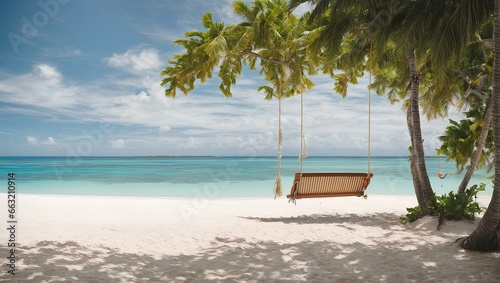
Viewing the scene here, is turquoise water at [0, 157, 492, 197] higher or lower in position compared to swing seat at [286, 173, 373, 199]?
lower

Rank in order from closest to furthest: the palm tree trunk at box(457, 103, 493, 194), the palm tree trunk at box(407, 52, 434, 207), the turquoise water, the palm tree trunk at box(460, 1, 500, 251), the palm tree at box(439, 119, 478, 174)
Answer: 1. the palm tree trunk at box(460, 1, 500, 251)
2. the palm tree trunk at box(457, 103, 493, 194)
3. the palm tree trunk at box(407, 52, 434, 207)
4. the palm tree at box(439, 119, 478, 174)
5. the turquoise water

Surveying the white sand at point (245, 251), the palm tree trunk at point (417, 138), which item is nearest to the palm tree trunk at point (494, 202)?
the white sand at point (245, 251)

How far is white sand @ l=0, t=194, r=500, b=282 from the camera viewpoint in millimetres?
4465

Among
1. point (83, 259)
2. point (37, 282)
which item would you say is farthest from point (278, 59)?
point (37, 282)

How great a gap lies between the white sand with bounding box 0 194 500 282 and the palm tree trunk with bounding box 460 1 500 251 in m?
0.20

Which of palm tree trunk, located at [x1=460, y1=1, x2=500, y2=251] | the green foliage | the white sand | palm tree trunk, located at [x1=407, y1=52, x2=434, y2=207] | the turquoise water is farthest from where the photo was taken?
the turquoise water

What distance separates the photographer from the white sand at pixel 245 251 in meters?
4.46

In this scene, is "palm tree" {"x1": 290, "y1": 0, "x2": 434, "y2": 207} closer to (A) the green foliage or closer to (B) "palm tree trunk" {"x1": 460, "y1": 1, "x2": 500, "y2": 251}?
(A) the green foliage

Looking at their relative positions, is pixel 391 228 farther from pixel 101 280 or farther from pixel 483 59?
pixel 101 280

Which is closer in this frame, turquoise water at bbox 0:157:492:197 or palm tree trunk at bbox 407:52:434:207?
palm tree trunk at bbox 407:52:434:207

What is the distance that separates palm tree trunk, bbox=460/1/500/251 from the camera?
4.90 metres

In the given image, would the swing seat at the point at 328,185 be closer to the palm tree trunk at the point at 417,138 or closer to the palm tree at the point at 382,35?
the palm tree trunk at the point at 417,138

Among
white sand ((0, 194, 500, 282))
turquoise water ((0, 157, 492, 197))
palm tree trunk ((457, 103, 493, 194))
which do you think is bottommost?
turquoise water ((0, 157, 492, 197))

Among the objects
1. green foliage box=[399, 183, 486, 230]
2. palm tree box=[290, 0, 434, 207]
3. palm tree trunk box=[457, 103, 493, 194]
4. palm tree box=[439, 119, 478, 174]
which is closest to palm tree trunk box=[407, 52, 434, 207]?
palm tree box=[290, 0, 434, 207]
